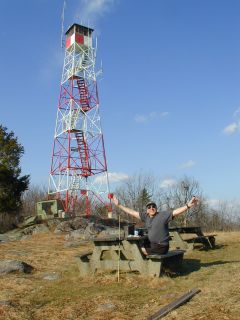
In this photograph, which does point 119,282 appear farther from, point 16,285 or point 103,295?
point 16,285

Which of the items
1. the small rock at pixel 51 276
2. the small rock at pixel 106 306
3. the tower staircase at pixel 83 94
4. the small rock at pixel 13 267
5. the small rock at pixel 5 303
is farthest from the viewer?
the tower staircase at pixel 83 94

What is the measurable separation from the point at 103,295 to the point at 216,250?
722 cm

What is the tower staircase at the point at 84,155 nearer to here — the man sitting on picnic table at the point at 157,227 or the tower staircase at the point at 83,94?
the tower staircase at the point at 83,94

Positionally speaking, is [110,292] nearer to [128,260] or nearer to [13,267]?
[128,260]

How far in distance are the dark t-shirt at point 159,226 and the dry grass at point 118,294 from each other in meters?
0.77

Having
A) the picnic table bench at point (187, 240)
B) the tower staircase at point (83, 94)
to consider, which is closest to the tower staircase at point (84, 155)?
the tower staircase at point (83, 94)

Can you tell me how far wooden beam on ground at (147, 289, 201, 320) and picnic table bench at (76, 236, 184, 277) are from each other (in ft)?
5.66

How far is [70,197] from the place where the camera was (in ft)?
99.2

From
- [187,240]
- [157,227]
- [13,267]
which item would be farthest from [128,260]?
[187,240]

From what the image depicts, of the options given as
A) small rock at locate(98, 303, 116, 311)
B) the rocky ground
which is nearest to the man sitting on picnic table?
the rocky ground

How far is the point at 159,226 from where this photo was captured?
28.0 ft

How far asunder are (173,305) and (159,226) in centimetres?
282

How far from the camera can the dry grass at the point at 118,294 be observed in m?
5.81

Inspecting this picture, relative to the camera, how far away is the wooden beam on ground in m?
5.43
